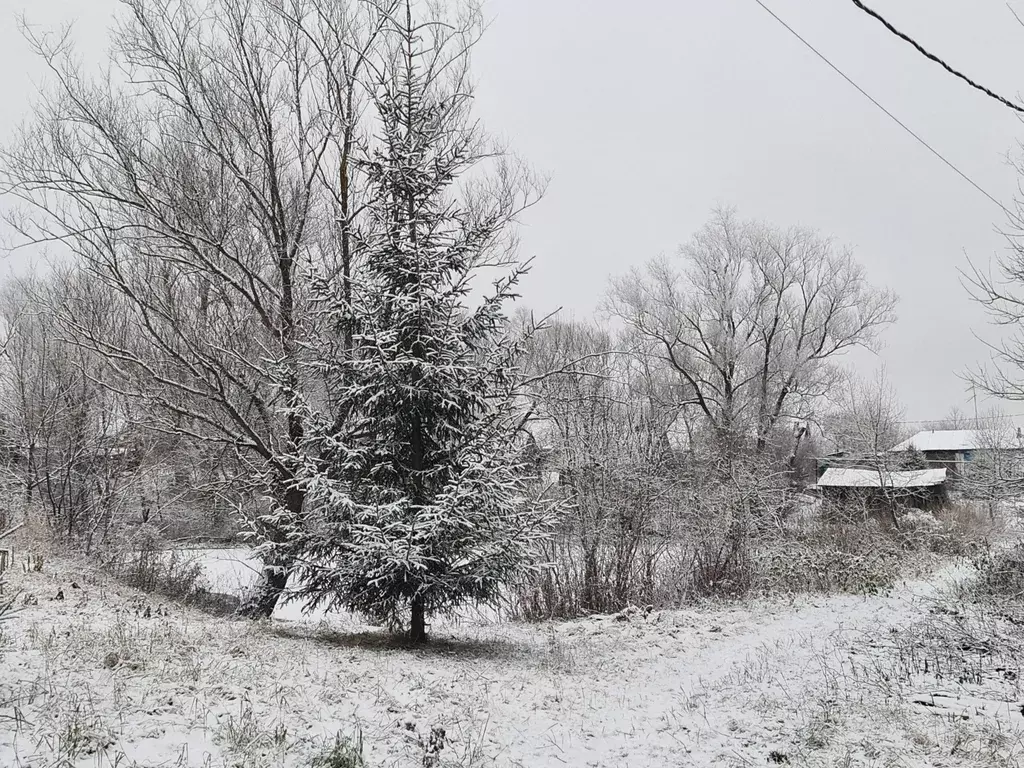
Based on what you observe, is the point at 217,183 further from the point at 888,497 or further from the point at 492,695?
the point at 888,497

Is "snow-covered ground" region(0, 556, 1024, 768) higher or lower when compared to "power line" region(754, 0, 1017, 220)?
lower

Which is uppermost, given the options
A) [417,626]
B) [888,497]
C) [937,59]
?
[937,59]

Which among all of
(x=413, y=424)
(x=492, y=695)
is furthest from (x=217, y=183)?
(x=492, y=695)

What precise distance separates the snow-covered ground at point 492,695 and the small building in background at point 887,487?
44.8 ft

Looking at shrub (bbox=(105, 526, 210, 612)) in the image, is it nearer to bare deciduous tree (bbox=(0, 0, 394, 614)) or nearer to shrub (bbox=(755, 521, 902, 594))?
bare deciduous tree (bbox=(0, 0, 394, 614))

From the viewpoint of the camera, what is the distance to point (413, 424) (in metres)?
8.29

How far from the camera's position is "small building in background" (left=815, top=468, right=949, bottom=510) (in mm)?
22672

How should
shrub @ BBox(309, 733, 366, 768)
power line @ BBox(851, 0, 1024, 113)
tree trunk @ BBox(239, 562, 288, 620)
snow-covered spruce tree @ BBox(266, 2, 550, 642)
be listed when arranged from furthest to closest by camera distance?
tree trunk @ BBox(239, 562, 288, 620) < snow-covered spruce tree @ BBox(266, 2, 550, 642) < shrub @ BBox(309, 733, 366, 768) < power line @ BBox(851, 0, 1024, 113)

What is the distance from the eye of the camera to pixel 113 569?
11.1 metres

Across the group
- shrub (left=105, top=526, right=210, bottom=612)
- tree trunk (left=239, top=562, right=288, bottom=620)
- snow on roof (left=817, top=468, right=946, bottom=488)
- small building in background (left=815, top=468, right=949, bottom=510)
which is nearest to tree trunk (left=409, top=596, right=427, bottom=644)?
tree trunk (left=239, top=562, right=288, bottom=620)

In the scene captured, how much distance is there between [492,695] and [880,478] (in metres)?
21.3

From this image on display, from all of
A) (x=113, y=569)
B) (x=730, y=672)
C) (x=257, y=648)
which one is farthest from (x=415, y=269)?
(x=113, y=569)

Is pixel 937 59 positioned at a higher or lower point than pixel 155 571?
higher

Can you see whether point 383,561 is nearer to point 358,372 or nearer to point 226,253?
point 358,372
